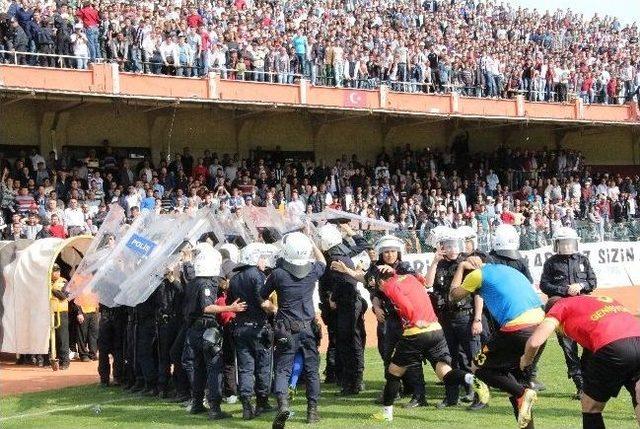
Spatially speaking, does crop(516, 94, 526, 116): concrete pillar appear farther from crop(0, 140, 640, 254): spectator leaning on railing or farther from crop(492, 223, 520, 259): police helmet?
crop(492, 223, 520, 259): police helmet

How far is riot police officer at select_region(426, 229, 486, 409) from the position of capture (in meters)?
11.2

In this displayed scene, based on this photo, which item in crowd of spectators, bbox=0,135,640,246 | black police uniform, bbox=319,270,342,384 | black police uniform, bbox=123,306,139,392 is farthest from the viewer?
crowd of spectators, bbox=0,135,640,246

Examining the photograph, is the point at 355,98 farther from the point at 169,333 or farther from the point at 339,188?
the point at 169,333

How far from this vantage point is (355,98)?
29812mm

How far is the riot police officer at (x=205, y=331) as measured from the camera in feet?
35.4

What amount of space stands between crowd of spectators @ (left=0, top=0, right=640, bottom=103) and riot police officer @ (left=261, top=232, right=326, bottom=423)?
1468 cm

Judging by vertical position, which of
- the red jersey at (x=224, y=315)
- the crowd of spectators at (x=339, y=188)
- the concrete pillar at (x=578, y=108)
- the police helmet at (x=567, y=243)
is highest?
the concrete pillar at (x=578, y=108)

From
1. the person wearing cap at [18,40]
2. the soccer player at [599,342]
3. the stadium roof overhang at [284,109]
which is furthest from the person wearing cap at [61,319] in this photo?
the soccer player at [599,342]

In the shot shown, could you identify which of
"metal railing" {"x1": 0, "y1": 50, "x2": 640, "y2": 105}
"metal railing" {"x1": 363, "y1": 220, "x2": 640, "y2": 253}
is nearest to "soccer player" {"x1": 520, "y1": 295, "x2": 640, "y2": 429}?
"metal railing" {"x1": 363, "y1": 220, "x2": 640, "y2": 253}

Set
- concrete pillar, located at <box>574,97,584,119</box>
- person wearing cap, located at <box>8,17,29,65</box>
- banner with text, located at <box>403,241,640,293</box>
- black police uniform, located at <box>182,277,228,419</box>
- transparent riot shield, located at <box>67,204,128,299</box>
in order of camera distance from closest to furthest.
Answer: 1. black police uniform, located at <box>182,277,228,419</box>
2. transparent riot shield, located at <box>67,204,128,299</box>
3. person wearing cap, located at <box>8,17,29,65</box>
4. banner with text, located at <box>403,241,640,293</box>
5. concrete pillar, located at <box>574,97,584,119</box>

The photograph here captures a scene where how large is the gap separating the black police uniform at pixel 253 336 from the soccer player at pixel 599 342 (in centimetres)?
339

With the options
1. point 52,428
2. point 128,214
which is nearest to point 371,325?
point 128,214

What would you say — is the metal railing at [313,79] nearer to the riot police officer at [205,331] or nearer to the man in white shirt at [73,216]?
the man in white shirt at [73,216]

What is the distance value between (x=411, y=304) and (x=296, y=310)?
1.20 metres
